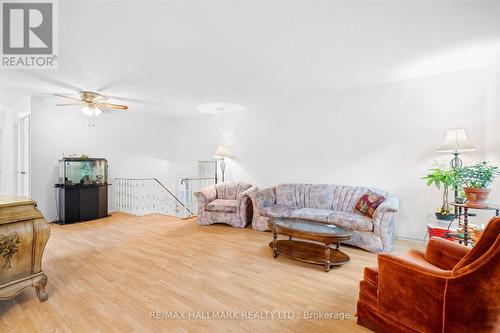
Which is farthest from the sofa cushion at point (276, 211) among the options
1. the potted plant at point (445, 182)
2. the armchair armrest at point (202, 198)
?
the potted plant at point (445, 182)

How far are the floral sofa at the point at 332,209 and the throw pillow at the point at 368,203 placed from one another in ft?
0.27

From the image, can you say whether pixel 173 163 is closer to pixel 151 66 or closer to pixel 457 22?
pixel 151 66

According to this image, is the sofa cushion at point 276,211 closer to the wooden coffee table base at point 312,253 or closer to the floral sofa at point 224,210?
the floral sofa at point 224,210

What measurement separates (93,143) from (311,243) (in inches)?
213

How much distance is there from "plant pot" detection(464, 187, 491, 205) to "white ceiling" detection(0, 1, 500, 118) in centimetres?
168

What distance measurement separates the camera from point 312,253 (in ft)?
9.19

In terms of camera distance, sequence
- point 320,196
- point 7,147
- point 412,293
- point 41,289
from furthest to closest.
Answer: point 7,147 < point 320,196 < point 41,289 < point 412,293

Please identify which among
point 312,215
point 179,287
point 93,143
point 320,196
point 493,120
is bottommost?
Answer: point 179,287

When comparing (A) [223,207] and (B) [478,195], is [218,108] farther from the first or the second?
(B) [478,195]

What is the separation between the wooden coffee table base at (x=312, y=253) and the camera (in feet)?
8.29

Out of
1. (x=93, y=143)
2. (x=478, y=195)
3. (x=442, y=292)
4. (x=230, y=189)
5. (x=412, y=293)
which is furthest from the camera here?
(x=93, y=143)

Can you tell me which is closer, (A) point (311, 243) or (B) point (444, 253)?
(B) point (444, 253)

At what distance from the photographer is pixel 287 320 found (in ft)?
5.64

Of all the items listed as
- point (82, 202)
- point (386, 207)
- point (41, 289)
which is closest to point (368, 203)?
point (386, 207)
